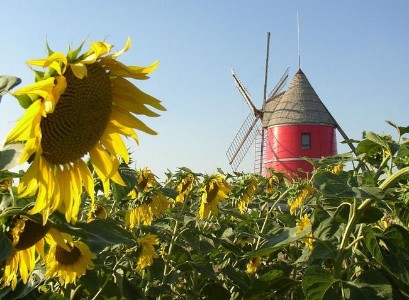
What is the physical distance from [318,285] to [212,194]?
1.52 meters

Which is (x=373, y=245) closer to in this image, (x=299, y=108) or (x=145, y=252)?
(x=145, y=252)

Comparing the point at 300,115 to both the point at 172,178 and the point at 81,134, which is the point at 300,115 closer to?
the point at 172,178

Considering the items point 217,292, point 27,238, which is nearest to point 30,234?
point 27,238

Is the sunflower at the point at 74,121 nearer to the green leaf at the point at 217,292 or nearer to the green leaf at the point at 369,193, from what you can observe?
the green leaf at the point at 369,193

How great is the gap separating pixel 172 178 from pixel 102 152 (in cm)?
202

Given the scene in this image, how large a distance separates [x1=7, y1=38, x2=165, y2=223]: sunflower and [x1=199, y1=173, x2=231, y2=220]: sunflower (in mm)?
1911

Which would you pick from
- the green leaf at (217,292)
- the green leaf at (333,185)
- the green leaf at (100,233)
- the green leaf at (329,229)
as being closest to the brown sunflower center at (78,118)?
the green leaf at (100,233)

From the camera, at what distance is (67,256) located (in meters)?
2.38

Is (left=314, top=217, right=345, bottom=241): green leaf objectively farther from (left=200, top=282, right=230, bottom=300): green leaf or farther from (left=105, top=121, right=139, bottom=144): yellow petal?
(left=105, top=121, right=139, bottom=144): yellow petal

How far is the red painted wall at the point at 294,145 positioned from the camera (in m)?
24.8

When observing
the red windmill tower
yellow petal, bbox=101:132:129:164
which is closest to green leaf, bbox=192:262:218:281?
yellow petal, bbox=101:132:129:164

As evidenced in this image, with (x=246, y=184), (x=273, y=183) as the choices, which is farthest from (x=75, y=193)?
(x=273, y=183)

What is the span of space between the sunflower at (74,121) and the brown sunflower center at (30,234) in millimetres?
242

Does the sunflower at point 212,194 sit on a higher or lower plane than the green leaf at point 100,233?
higher
